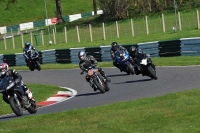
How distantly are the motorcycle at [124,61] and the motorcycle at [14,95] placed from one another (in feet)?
A: 26.6

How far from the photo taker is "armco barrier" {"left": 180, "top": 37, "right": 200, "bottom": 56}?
2803 centimetres

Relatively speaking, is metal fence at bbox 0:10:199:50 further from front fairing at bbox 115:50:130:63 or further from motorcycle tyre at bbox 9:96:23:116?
motorcycle tyre at bbox 9:96:23:116

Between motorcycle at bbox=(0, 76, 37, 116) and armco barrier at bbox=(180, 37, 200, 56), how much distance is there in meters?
13.5

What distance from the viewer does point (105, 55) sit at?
108 feet

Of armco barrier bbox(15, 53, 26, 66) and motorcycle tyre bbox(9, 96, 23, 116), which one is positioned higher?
motorcycle tyre bbox(9, 96, 23, 116)

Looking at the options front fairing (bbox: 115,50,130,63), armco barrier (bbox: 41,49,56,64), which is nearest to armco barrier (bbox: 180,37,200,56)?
front fairing (bbox: 115,50,130,63)

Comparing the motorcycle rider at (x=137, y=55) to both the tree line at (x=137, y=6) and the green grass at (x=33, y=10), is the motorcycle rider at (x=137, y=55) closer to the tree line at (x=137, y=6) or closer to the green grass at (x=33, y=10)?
the tree line at (x=137, y=6)

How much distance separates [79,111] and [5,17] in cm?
7962

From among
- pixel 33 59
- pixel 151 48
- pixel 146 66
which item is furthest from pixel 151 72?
pixel 33 59

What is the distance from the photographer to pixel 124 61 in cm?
2348

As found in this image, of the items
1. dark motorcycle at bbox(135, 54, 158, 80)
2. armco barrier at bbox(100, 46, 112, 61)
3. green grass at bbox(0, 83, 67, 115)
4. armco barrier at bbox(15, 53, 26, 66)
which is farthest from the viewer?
armco barrier at bbox(15, 53, 26, 66)

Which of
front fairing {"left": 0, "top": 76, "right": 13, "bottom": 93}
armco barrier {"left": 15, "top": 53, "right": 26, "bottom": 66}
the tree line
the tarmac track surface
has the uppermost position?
the tree line

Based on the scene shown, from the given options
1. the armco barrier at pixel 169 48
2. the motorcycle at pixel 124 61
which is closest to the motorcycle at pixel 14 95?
the motorcycle at pixel 124 61

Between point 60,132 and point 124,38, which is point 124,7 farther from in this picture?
point 60,132
